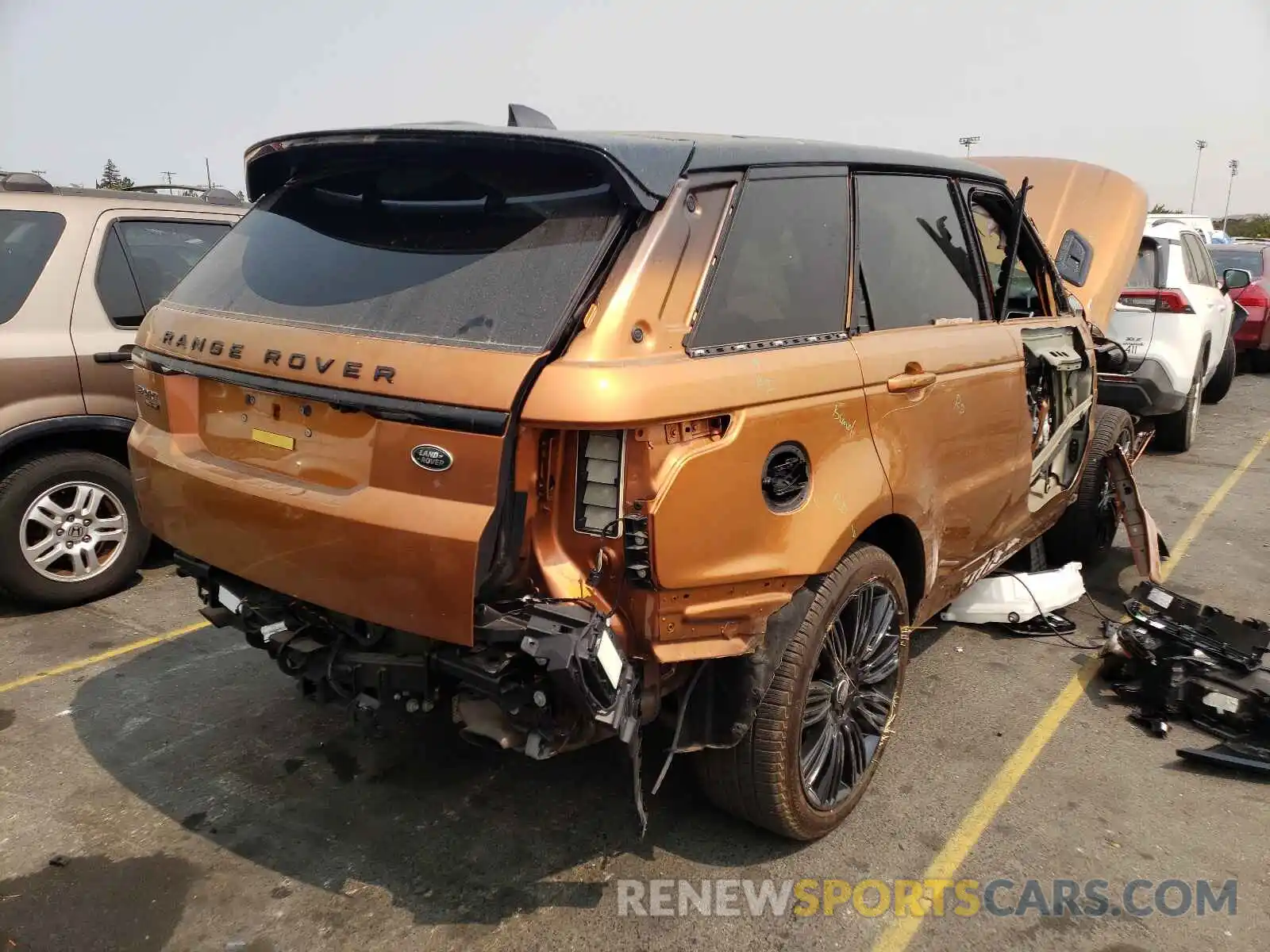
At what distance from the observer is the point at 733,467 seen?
226 centimetres

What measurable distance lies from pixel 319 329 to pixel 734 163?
1211 mm

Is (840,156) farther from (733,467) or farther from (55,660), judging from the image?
(55,660)

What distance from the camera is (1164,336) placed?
24.7 feet

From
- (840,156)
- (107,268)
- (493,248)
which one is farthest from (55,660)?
(840,156)

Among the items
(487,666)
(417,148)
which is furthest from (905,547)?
(417,148)

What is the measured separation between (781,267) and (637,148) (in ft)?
1.90

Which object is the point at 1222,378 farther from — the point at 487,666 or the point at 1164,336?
the point at 487,666

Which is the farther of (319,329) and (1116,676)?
(1116,676)

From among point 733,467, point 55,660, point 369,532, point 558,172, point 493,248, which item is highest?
point 558,172

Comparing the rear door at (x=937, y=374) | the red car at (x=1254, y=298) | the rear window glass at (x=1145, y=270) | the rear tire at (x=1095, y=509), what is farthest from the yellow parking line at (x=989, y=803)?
the red car at (x=1254, y=298)

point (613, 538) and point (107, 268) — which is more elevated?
point (107, 268)

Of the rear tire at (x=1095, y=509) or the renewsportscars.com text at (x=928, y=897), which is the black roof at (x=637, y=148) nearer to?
the renewsportscars.com text at (x=928, y=897)

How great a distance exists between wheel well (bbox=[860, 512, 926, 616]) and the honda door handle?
0.41 metres

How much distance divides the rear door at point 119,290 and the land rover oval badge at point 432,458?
311cm
